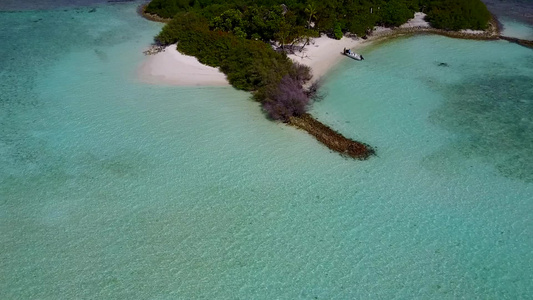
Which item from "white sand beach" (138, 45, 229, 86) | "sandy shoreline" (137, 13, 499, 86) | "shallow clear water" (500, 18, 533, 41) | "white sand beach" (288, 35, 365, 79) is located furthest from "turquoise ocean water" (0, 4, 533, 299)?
"shallow clear water" (500, 18, 533, 41)

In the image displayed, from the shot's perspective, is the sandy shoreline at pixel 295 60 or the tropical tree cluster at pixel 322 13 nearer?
the sandy shoreline at pixel 295 60

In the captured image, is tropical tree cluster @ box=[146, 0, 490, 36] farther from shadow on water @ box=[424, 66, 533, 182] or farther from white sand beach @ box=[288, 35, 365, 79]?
shadow on water @ box=[424, 66, 533, 182]

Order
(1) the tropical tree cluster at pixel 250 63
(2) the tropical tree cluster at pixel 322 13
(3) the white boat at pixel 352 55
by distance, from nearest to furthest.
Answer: (1) the tropical tree cluster at pixel 250 63 → (3) the white boat at pixel 352 55 → (2) the tropical tree cluster at pixel 322 13

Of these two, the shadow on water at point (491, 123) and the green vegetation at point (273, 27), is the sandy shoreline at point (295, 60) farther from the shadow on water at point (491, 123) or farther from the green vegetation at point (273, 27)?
the shadow on water at point (491, 123)

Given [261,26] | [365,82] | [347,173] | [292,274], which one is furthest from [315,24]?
[292,274]

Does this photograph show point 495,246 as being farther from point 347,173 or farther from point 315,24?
point 315,24

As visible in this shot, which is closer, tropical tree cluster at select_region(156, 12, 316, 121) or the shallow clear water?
tropical tree cluster at select_region(156, 12, 316, 121)

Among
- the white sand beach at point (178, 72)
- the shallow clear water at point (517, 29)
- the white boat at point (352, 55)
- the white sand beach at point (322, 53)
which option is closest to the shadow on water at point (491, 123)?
the white boat at point (352, 55)
